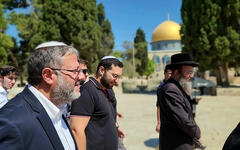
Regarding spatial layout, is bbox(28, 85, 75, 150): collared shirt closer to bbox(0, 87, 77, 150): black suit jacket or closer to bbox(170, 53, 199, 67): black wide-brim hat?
bbox(0, 87, 77, 150): black suit jacket

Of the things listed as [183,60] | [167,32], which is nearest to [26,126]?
[183,60]

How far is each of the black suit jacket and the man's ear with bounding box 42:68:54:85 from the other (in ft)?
0.47

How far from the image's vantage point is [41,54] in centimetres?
156

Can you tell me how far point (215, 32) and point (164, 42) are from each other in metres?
46.4

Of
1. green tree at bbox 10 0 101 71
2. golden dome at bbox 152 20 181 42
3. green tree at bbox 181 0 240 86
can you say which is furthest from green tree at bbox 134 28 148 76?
green tree at bbox 181 0 240 86

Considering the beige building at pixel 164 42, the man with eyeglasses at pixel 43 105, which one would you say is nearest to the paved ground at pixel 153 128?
the man with eyeglasses at pixel 43 105

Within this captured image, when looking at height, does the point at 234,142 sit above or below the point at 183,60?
below

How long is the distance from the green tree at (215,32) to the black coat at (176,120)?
54.8 feet

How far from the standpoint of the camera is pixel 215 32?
709 inches

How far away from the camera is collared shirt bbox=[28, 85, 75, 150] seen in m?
1.50

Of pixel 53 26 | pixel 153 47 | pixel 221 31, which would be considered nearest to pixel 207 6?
pixel 221 31

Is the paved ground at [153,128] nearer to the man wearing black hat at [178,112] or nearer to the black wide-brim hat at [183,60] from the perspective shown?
the man wearing black hat at [178,112]

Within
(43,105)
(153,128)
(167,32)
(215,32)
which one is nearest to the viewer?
(43,105)

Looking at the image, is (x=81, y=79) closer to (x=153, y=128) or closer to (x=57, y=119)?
(x=57, y=119)
